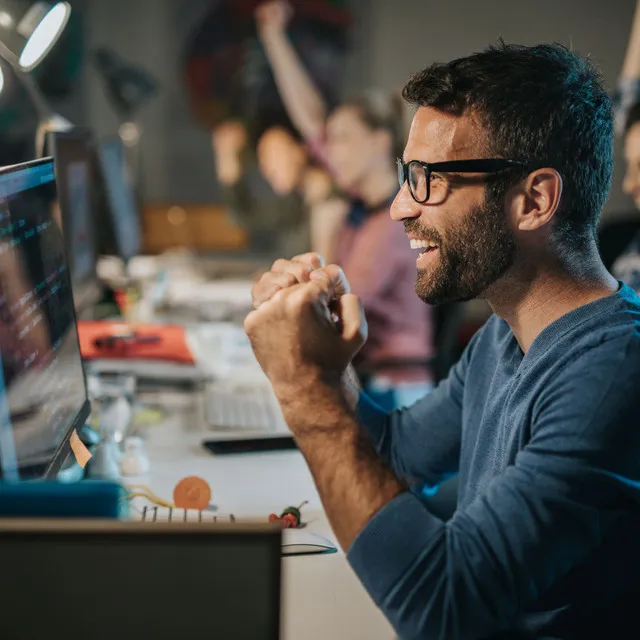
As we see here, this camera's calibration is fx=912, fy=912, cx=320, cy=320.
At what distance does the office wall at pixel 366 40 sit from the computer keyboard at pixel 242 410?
151 inches

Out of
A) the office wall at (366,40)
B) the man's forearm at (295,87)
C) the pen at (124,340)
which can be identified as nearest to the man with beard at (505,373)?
the pen at (124,340)

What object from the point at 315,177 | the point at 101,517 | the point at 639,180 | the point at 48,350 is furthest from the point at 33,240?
the point at 315,177

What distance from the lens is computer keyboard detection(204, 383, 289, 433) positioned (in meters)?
1.94

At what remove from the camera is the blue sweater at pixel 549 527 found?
3.22 feet

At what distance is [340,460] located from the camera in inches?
41.5

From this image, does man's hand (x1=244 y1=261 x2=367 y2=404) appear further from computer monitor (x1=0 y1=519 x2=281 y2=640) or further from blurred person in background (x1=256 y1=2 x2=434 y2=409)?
blurred person in background (x1=256 y1=2 x2=434 y2=409)

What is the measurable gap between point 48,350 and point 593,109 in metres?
0.80

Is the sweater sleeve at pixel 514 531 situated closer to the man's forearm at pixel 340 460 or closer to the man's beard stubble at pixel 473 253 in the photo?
the man's forearm at pixel 340 460

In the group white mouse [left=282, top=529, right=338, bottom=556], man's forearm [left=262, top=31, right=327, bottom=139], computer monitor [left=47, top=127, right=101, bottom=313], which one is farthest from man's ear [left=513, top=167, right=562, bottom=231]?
man's forearm [left=262, top=31, right=327, bottom=139]

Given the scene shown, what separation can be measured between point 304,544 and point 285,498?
21 centimetres

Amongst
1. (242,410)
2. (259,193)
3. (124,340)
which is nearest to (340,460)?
(242,410)

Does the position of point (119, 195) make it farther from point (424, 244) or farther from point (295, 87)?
point (295, 87)

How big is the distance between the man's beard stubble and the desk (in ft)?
1.39

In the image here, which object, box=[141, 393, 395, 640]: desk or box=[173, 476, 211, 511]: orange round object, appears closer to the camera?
box=[141, 393, 395, 640]: desk
